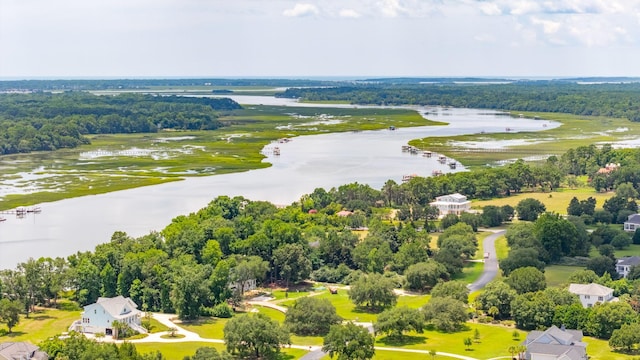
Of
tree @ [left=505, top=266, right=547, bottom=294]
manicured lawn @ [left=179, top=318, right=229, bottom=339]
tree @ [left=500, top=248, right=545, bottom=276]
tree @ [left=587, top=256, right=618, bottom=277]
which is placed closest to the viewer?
manicured lawn @ [left=179, top=318, right=229, bottom=339]

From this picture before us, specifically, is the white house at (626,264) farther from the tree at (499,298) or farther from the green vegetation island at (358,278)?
the tree at (499,298)

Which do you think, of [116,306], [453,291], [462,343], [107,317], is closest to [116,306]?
[116,306]

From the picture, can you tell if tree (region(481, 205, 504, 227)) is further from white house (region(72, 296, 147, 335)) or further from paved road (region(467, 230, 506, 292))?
white house (region(72, 296, 147, 335))

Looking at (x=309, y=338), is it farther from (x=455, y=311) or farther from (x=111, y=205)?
(x=111, y=205)

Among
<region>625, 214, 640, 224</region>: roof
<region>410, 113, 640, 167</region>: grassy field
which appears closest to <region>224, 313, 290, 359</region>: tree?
<region>625, 214, 640, 224</region>: roof

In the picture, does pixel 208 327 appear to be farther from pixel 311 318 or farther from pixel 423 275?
pixel 423 275

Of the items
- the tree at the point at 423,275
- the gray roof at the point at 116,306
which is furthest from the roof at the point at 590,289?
the gray roof at the point at 116,306

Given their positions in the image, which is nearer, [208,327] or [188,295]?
[208,327]
